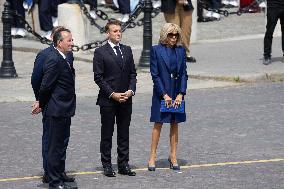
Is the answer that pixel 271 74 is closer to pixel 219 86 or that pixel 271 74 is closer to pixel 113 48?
pixel 219 86

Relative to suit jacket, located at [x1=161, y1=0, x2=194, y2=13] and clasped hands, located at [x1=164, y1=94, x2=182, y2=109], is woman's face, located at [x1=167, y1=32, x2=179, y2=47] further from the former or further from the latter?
suit jacket, located at [x1=161, y1=0, x2=194, y2=13]

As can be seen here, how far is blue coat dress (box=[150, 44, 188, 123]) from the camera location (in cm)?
1127

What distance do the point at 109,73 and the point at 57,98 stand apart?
2.75 feet

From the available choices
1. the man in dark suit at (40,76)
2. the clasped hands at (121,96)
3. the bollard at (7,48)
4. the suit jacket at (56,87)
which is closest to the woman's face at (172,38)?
the clasped hands at (121,96)

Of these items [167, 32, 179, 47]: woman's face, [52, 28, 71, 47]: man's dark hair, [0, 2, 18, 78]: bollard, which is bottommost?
[0, 2, 18, 78]: bollard

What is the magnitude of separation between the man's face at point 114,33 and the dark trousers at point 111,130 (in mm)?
662

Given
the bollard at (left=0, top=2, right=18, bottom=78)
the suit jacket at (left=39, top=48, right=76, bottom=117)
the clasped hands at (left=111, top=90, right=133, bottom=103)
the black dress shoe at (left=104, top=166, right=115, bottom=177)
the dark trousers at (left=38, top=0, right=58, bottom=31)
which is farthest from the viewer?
the dark trousers at (left=38, top=0, right=58, bottom=31)

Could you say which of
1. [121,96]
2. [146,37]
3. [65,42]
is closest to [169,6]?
[146,37]

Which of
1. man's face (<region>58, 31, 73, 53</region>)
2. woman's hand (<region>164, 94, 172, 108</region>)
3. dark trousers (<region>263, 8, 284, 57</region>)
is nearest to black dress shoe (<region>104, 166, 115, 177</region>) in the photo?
woman's hand (<region>164, 94, 172, 108</region>)

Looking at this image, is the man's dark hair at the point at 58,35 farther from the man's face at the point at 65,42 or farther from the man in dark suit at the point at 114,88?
the man in dark suit at the point at 114,88

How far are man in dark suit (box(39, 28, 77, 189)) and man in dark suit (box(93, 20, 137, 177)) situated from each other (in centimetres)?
62

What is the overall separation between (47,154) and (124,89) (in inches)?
43.0

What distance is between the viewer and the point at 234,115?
14766 mm

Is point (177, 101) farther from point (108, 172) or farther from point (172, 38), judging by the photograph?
point (108, 172)
